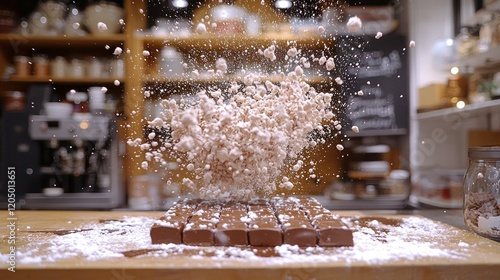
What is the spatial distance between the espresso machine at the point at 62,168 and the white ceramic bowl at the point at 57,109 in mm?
34

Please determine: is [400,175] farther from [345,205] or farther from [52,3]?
[52,3]

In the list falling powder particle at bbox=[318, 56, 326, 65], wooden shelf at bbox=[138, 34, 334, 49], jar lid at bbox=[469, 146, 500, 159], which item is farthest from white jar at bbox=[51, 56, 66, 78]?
jar lid at bbox=[469, 146, 500, 159]

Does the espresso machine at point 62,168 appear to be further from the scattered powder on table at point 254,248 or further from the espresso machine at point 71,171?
the scattered powder on table at point 254,248

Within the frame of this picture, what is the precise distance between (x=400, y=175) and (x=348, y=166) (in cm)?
152

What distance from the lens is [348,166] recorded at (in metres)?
1.55

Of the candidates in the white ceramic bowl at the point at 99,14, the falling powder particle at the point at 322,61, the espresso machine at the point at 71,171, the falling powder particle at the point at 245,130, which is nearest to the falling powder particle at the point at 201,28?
the falling powder particle at the point at 245,130

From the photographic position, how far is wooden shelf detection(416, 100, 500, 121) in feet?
7.12

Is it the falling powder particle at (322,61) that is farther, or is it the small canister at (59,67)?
the small canister at (59,67)

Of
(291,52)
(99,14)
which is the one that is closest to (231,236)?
(291,52)

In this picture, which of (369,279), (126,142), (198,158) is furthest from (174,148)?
(369,279)

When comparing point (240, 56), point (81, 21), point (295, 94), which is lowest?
point (295, 94)

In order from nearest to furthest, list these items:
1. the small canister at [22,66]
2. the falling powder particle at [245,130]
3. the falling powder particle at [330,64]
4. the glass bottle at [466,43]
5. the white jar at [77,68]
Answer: the falling powder particle at [245,130]
the falling powder particle at [330,64]
the glass bottle at [466,43]
the white jar at [77,68]
the small canister at [22,66]

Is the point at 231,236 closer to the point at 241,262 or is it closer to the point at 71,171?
the point at 241,262

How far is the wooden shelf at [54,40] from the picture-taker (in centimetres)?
173
